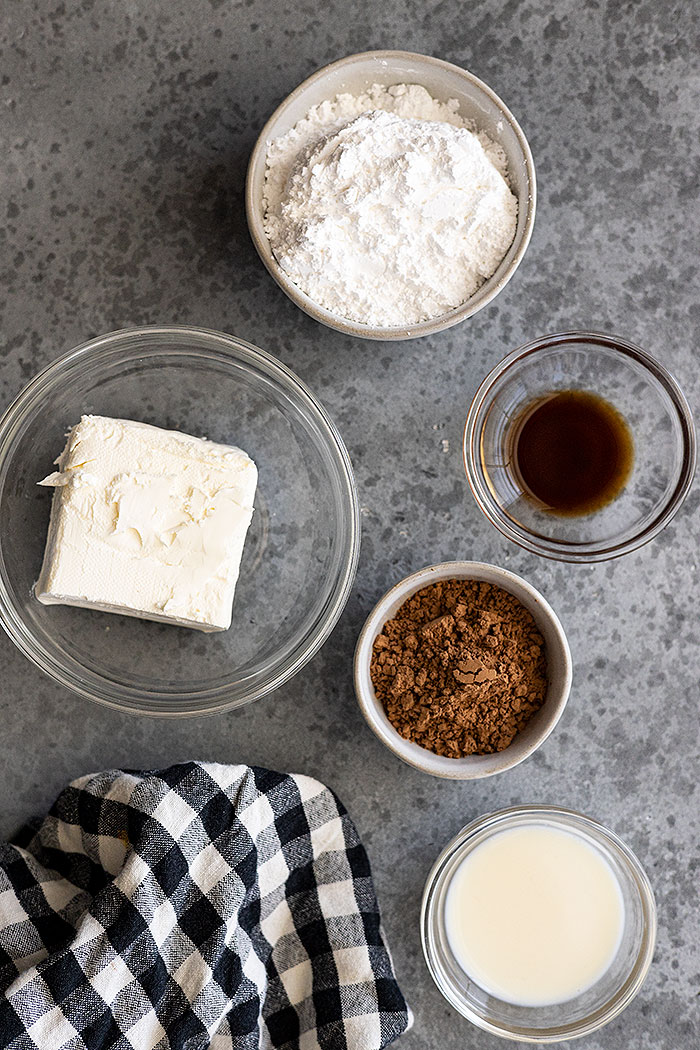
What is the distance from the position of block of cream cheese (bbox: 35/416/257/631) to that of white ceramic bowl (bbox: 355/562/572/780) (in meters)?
0.24

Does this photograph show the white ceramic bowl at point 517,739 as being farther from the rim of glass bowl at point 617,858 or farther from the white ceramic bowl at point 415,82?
the white ceramic bowl at point 415,82

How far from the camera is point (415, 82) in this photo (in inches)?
53.6

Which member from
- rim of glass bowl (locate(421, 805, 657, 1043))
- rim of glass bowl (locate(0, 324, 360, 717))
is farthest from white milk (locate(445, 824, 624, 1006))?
rim of glass bowl (locate(0, 324, 360, 717))

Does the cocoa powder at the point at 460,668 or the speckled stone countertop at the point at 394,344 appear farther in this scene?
the speckled stone countertop at the point at 394,344

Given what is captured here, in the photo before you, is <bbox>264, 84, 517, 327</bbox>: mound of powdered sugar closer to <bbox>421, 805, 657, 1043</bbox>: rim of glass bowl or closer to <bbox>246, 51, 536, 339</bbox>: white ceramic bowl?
<bbox>246, 51, 536, 339</bbox>: white ceramic bowl

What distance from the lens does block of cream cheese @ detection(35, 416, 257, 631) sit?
1.28m

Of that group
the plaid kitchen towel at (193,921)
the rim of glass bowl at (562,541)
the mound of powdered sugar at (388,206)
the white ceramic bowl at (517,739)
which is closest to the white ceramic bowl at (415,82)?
the mound of powdered sugar at (388,206)

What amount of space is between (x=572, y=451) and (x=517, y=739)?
473 millimetres

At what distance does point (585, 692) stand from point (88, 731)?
2.73 ft

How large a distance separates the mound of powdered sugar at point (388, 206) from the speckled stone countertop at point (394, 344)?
0.13m

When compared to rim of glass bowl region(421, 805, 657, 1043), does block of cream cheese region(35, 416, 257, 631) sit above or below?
above

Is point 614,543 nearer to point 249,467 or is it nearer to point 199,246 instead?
point 249,467

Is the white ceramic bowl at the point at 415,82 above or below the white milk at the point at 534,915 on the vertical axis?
above

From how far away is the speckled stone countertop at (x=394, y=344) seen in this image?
144cm
